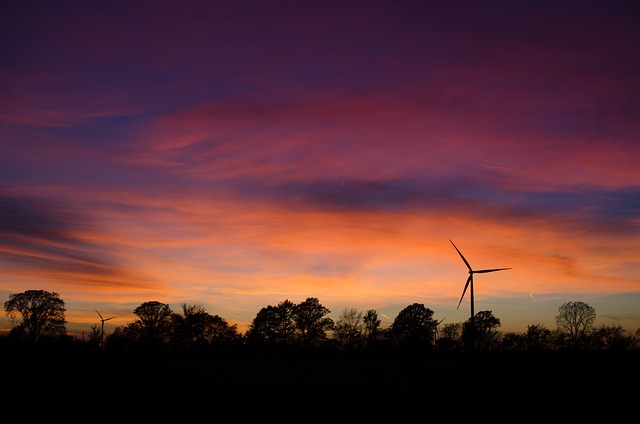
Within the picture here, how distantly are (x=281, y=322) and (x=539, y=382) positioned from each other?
122750mm

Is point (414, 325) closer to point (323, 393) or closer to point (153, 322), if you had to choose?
point (153, 322)

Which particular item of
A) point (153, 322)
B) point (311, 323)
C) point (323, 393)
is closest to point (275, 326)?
point (311, 323)

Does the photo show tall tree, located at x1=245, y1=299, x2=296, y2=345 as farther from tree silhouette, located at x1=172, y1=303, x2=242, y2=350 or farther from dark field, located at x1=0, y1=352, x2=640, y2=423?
dark field, located at x1=0, y1=352, x2=640, y2=423

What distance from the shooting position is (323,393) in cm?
4478

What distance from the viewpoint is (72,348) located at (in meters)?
85.6

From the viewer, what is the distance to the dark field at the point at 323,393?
3394 centimetres

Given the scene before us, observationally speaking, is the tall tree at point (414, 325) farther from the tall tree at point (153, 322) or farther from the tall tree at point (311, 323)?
the tall tree at point (153, 322)

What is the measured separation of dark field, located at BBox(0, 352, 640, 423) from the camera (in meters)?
33.9

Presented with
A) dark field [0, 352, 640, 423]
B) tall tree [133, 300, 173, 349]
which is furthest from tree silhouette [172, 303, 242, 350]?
dark field [0, 352, 640, 423]

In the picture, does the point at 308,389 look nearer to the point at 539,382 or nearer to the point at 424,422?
the point at 424,422

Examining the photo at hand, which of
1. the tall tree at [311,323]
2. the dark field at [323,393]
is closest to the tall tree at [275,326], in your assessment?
the tall tree at [311,323]

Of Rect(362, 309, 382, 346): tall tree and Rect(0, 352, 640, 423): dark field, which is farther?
Rect(362, 309, 382, 346): tall tree

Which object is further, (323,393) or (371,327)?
(371,327)

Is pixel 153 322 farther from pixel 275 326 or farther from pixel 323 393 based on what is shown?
pixel 323 393
